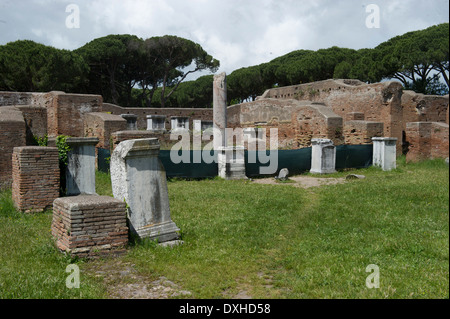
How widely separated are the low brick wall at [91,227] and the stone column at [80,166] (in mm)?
3461

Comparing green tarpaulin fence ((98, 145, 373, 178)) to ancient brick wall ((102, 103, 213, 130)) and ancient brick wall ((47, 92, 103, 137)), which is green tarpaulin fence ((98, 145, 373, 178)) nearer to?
ancient brick wall ((47, 92, 103, 137))

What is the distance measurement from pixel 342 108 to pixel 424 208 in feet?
41.1

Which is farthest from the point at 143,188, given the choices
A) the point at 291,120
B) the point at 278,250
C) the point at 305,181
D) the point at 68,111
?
the point at 291,120

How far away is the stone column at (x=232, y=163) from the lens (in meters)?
10.9

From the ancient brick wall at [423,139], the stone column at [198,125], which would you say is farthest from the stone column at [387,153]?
the stone column at [198,125]

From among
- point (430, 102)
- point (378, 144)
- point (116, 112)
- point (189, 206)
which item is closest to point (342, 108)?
point (430, 102)

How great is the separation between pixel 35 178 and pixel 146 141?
318 centimetres

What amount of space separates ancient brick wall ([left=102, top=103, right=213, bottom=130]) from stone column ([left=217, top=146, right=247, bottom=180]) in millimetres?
10913

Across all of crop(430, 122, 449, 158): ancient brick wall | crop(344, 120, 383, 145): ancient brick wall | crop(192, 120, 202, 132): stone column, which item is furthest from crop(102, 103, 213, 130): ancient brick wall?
crop(430, 122, 449, 158): ancient brick wall

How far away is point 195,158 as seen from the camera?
36.4ft

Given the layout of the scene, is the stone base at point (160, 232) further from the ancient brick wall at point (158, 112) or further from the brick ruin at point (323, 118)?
the ancient brick wall at point (158, 112)

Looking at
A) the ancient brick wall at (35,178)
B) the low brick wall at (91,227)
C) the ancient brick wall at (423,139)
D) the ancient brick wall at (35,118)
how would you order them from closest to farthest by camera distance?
the low brick wall at (91,227)
the ancient brick wall at (35,178)
the ancient brick wall at (35,118)
the ancient brick wall at (423,139)

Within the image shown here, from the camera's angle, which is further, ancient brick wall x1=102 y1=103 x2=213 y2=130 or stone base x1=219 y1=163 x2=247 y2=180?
ancient brick wall x1=102 y1=103 x2=213 y2=130

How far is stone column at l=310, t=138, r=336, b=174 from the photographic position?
11695 millimetres
